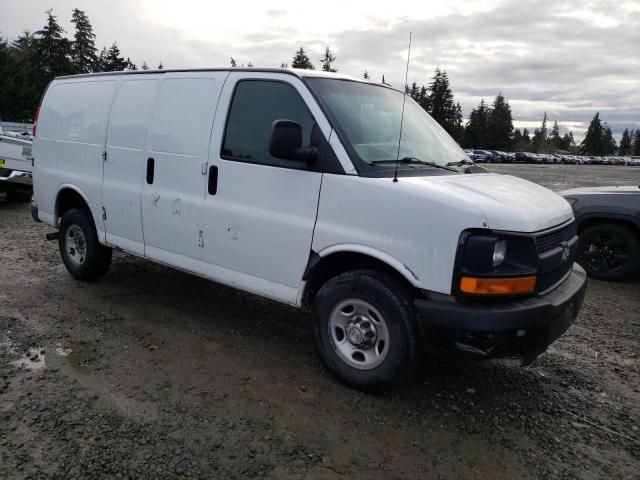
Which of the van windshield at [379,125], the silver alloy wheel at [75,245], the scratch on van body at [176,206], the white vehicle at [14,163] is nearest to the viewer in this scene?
the van windshield at [379,125]

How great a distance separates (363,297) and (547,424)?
4.71ft

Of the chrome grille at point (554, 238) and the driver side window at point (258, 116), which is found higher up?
the driver side window at point (258, 116)

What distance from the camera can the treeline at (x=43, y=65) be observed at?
198ft

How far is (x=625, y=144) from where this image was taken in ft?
555

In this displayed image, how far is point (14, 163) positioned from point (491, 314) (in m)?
10.3

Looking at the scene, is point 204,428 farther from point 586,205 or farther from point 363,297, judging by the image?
point 586,205

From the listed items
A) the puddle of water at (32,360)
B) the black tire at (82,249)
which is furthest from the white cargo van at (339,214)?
the puddle of water at (32,360)

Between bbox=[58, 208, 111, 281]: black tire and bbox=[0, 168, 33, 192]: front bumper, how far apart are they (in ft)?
18.0

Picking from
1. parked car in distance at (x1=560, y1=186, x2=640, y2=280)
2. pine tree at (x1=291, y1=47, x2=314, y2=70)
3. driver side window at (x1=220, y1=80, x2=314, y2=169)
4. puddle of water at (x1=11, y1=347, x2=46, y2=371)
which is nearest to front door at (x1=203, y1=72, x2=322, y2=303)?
driver side window at (x1=220, y1=80, x2=314, y2=169)

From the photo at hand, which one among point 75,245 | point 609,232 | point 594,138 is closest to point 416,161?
point 75,245

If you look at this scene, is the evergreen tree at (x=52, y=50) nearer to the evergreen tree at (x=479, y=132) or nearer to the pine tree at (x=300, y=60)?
the pine tree at (x=300, y=60)

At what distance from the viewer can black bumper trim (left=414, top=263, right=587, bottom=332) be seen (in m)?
2.98

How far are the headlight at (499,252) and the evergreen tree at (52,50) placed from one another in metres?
68.3

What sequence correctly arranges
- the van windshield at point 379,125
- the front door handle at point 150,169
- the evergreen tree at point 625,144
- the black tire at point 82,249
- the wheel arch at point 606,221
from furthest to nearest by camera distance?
1. the evergreen tree at point 625,144
2. the wheel arch at point 606,221
3. the black tire at point 82,249
4. the front door handle at point 150,169
5. the van windshield at point 379,125
